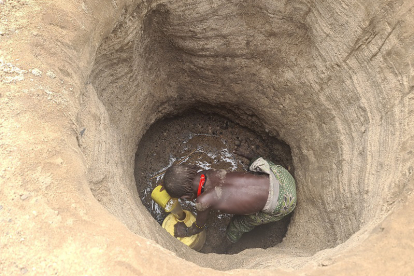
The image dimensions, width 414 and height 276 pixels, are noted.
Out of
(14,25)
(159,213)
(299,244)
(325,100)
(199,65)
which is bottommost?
(159,213)

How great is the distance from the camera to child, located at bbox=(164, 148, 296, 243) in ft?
6.26

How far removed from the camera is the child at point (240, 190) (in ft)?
6.26

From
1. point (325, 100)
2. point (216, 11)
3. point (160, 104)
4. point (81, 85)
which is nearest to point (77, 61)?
point (81, 85)

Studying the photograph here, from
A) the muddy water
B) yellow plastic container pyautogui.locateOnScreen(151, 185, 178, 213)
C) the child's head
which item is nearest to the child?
the child's head

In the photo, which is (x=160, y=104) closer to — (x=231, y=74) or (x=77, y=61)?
(x=231, y=74)

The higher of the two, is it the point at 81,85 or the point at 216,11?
the point at 216,11

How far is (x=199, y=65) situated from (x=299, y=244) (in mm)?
1547

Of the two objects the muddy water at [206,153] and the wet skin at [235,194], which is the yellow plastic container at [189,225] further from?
the wet skin at [235,194]

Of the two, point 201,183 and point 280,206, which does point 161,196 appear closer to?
point 201,183

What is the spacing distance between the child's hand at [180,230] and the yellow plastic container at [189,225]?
0.08 ft

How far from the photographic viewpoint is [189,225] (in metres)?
2.28

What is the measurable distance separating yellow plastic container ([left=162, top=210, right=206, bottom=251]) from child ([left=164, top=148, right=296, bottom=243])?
185 mm

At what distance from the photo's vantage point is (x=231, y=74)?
7.21 ft

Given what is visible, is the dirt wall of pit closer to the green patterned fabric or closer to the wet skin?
the green patterned fabric
